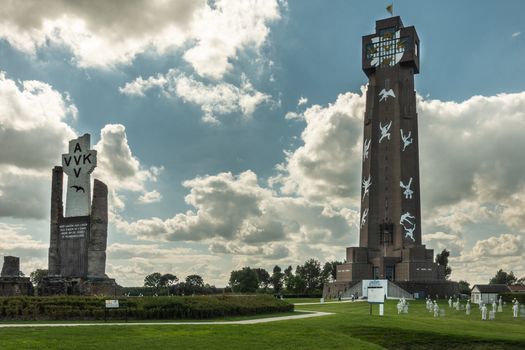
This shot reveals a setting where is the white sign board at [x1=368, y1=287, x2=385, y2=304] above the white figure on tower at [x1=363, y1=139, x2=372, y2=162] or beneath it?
beneath

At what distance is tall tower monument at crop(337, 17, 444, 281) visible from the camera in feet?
304

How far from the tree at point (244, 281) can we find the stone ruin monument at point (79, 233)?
68.4 m

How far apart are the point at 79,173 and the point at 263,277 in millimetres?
94436

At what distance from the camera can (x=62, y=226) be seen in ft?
145

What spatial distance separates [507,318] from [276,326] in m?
22.6

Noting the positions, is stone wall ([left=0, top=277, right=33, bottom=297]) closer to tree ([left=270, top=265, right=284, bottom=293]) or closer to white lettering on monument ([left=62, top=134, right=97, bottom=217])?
white lettering on monument ([left=62, top=134, right=97, bottom=217])

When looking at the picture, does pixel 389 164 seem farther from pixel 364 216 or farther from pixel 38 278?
pixel 38 278

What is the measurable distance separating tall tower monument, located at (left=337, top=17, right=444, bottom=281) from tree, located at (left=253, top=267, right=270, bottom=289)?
37075mm

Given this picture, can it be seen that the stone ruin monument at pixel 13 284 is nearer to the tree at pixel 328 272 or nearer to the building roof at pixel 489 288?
the building roof at pixel 489 288

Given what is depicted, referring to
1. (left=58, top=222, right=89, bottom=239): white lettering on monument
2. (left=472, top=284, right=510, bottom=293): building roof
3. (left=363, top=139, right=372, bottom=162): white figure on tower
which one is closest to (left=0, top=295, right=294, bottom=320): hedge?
(left=58, top=222, right=89, bottom=239): white lettering on monument

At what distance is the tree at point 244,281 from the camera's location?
111 metres

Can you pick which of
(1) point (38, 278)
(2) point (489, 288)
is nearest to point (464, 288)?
(2) point (489, 288)

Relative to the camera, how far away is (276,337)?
23.5m

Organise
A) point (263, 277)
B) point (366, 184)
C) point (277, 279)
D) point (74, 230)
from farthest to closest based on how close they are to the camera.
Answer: point (263, 277)
point (277, 279)
point (366, 184)
point (74, 230)
